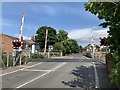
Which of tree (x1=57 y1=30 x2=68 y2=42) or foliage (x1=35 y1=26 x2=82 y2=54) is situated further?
tree (x1=57 y1=30 x2=68 y2=42)

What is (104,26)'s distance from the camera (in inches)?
309

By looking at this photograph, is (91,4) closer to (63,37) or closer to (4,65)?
(4,65)

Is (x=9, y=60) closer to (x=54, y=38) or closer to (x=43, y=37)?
(x=54, y=38)

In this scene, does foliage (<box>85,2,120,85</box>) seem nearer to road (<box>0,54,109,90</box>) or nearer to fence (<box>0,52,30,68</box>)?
road (<box>0,54,109,90</box>)

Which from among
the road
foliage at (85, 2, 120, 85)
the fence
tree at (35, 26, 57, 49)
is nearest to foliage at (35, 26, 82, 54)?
tree at (35, 26, 57, 49)

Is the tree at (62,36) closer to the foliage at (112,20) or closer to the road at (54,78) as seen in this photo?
the road at (54,78)

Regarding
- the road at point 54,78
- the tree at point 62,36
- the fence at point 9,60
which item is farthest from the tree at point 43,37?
the road at point 54,78

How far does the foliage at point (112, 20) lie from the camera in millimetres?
7035

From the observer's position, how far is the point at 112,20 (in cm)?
744

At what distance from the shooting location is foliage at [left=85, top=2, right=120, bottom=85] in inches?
277

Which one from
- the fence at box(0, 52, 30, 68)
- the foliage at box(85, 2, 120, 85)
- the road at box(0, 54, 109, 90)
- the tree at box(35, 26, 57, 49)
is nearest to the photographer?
the foliage at box(85, 2, 120, 85)

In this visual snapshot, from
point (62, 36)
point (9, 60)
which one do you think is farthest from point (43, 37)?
point (9, 60)

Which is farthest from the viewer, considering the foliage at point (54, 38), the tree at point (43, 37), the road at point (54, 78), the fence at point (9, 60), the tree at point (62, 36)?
the tree at point (62, 36)

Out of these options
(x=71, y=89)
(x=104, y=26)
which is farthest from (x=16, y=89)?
(x=104, y=26)
